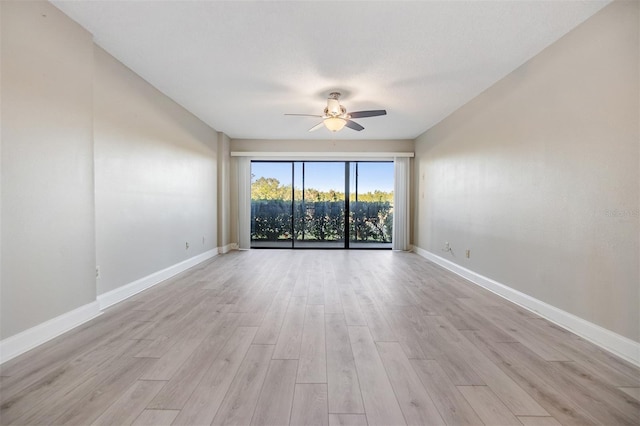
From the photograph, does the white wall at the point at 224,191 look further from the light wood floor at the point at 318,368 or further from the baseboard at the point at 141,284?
the light wood floor at the point at 318,368

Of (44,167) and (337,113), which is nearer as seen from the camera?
(44,167)

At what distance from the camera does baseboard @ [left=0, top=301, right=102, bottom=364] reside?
1.74 meters

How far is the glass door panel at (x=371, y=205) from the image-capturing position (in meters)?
6.53

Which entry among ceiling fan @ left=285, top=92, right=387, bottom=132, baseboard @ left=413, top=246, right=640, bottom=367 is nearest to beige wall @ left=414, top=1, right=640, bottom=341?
baseboard @ left=413, top=246, right=640, bottom=367

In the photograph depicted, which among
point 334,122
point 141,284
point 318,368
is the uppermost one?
point 334,122

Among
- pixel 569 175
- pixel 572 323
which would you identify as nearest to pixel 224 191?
pixel 569 175

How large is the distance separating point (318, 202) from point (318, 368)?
504 cm

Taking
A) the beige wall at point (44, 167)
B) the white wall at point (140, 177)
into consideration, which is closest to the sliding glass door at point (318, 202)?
the white wall at point (140, 177)

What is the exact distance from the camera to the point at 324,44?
250 centimetres

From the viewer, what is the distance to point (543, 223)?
2553 mm

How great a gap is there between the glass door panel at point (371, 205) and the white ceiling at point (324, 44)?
2.72 metres

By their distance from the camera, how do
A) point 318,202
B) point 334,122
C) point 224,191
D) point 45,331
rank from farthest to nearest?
point 318,202 < point 224,191 < point 334,122 < point 45,331

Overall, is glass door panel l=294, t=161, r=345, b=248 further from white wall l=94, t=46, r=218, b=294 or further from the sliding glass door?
white wall l=94, t=46, r=218, b=294

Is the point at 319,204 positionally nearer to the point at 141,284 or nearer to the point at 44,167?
the point at 141,284
